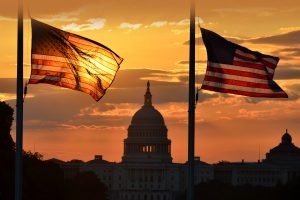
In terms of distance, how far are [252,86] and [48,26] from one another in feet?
29.0

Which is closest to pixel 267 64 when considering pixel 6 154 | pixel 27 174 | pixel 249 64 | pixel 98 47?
pixel 249 64

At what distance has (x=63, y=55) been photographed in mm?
72188

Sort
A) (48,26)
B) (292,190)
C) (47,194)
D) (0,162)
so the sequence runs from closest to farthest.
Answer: (48,26)
(0,162)
(47,194)
(292,190)

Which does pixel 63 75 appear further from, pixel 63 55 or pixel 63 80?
pixel 63 55

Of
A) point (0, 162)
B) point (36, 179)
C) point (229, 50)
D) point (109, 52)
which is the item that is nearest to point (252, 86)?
point (229, 50)

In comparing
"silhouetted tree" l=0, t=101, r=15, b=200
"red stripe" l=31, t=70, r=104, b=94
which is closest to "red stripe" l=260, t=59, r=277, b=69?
"red stripe" l=31, t=70, r=104, b=94

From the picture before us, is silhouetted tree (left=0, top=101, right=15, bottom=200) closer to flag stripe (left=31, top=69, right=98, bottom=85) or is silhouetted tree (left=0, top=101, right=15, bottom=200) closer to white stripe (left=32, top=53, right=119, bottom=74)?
flag stripe (left=31, top=69, right=98, bottom=85)

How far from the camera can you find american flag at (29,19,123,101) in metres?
72.1

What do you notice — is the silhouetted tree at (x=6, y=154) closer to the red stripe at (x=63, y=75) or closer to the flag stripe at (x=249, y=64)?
the flag stripe at (x=249, y=64)

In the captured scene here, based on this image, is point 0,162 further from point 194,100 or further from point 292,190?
point 194,100

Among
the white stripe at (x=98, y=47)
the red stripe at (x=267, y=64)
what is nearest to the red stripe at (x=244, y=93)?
the red stripe at (x=267, y=64)

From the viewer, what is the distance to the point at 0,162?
146000mm

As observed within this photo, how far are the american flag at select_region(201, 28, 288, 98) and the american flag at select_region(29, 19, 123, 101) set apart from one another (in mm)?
3951

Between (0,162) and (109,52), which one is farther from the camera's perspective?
(0,162)
